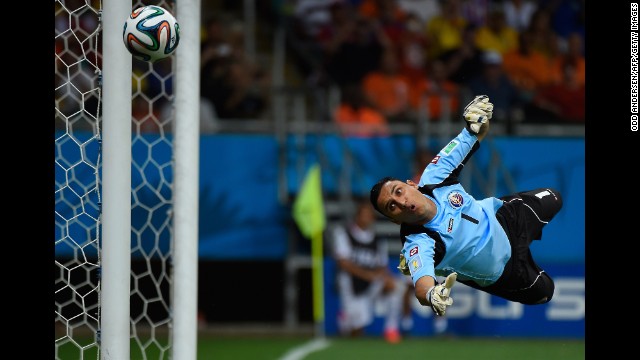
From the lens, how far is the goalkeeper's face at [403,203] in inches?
282

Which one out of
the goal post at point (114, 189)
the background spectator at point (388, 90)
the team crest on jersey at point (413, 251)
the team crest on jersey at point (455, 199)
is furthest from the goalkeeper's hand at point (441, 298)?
the background spectator at point (388, 90)

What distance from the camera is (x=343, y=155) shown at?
14.1 m

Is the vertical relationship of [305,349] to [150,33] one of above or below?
below

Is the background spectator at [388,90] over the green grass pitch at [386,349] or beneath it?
over

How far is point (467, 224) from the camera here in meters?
7.52

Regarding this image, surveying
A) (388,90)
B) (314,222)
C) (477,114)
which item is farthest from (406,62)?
(477,114)

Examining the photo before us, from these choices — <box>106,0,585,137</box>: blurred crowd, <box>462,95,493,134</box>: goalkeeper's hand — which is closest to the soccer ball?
<box>462,95,493,134</box>: goalkeeper's hand

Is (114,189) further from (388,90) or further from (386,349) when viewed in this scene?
(388,90)

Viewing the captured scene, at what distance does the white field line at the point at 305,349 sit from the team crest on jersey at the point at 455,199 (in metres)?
4.44

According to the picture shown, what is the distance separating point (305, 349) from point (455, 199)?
517cm

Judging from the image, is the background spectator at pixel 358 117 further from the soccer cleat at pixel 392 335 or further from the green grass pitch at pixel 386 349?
the green grass pitch at pixel 386 349

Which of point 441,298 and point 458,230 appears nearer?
point 441,298

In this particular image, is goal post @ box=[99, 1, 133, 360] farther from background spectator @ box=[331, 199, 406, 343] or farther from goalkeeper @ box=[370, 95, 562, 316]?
background spectator @ box=[331, 199, 406, 343]
